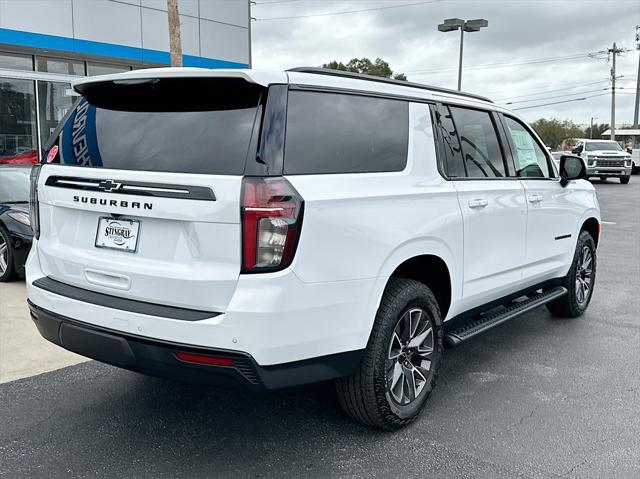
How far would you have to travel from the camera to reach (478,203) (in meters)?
4.04

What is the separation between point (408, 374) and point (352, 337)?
0.72 metres

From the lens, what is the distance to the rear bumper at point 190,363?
2.78m

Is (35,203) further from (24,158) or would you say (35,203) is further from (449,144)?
(24,158)

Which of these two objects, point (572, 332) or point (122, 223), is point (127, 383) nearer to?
point (122, 223)

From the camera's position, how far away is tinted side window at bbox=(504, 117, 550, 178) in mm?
4895

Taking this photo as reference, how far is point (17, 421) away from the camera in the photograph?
142 inches

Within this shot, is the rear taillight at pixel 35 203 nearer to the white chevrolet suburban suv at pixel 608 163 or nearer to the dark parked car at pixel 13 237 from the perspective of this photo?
the dark parked car at pixel 13 237

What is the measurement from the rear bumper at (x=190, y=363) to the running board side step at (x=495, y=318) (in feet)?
3.40

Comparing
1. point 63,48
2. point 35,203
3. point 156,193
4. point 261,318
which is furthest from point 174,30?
point 261,318

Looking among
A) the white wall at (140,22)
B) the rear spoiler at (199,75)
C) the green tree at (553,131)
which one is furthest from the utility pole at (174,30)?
the green tree at (553,131)

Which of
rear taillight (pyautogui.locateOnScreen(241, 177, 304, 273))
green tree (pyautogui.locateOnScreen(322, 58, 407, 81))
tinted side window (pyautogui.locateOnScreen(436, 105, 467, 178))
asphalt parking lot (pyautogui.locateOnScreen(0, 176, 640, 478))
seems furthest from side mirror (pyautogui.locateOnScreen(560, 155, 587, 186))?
green tree (pyautogui.locateOnScreen(322, 58, 407, 81))

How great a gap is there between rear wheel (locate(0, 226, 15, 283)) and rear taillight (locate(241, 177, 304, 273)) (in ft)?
17.0

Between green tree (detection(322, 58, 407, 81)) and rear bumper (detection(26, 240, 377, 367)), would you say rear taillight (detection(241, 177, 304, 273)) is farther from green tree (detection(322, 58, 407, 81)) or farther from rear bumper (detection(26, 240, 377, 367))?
green tree (detection(322, 58, 407, 81))

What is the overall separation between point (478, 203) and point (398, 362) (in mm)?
1198
